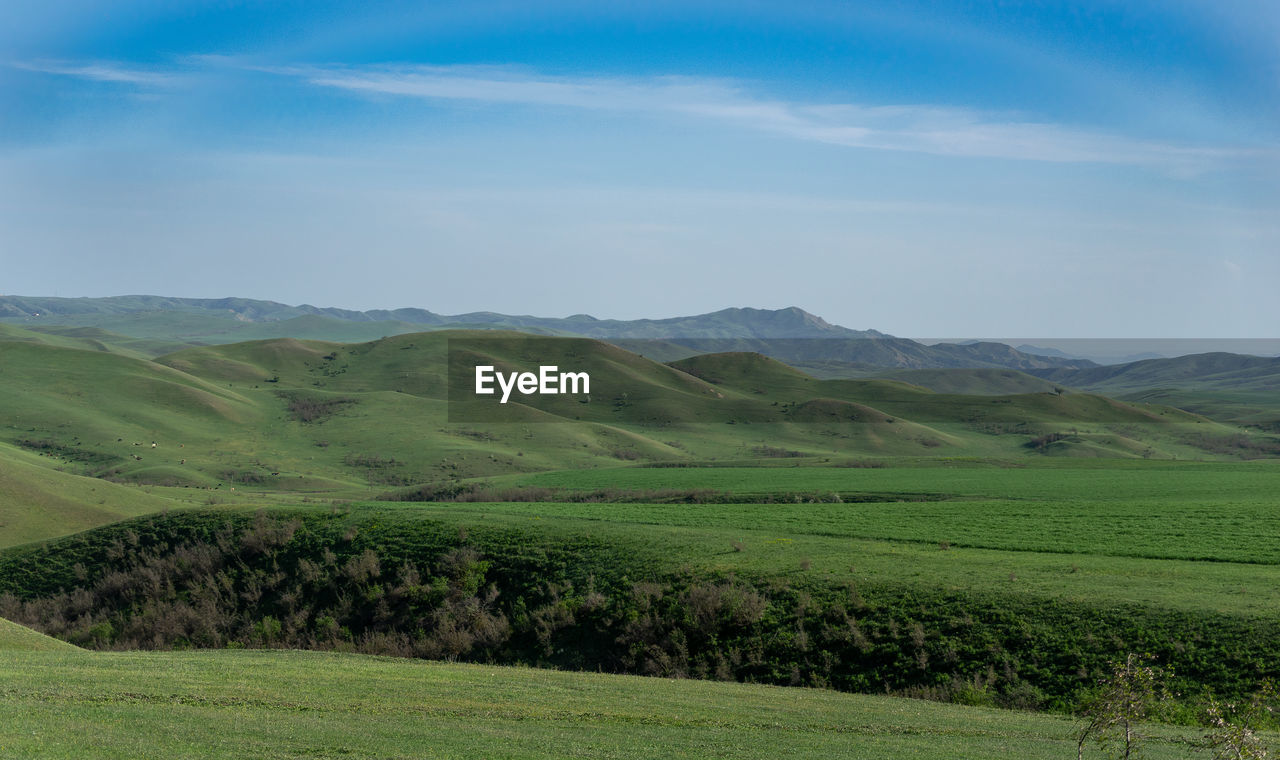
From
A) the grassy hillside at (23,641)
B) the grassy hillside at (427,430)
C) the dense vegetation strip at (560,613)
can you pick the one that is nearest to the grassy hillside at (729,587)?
the dense vegetation strip at (560,613)

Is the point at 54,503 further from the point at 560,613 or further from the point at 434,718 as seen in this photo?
the point at 434,718

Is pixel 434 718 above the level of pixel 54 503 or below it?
above

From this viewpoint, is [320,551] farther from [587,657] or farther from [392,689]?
[392,689]

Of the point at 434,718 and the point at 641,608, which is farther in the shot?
the point at 641,608

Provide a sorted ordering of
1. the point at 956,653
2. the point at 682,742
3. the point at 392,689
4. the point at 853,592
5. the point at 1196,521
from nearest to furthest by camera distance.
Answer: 1. the point at 682,742
2. the point at 392,689
3. the point at 956,653
4. the point at 853,592
5. the point at 1196,521

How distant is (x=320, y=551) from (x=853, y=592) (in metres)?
29.0

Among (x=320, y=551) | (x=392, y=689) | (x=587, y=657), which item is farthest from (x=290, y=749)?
(x=320, y=551)

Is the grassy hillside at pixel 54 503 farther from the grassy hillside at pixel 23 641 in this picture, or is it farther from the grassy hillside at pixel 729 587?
the grassy hillside at pixel 23 641

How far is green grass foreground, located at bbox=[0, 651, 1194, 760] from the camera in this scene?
17500 mm

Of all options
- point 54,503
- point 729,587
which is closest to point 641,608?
point 729,587

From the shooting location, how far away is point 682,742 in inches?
779

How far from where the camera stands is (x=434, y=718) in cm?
2098

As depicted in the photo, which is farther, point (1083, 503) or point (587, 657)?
point (1083, 503)

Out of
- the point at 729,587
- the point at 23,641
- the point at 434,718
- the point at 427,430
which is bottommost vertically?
the point at 427,430
